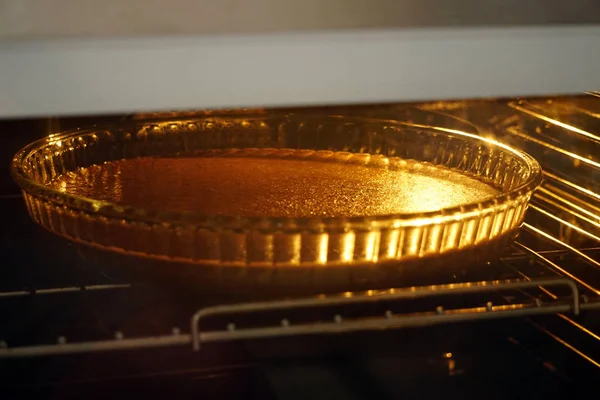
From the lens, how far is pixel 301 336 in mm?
714

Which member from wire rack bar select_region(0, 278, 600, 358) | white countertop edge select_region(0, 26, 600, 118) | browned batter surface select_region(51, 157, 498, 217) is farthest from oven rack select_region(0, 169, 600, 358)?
white countertop edge select_region(0, 26, 600, 118)

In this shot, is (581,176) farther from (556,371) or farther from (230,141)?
(230,141)

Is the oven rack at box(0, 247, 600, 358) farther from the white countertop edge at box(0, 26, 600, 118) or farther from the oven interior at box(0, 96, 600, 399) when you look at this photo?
the white countertop edge at box(0, 26, 600, 118)

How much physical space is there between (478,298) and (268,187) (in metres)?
0.28

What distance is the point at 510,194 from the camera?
698mm

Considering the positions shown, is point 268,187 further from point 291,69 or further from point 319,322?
point 291,69

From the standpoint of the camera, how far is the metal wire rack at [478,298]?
1.98ft

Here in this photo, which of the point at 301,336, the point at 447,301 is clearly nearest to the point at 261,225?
the point at 301,336

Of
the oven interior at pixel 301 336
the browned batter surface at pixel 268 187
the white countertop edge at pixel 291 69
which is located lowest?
the oven interior at pixel 301 336

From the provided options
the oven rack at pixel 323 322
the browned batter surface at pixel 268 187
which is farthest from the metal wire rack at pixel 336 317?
the browned batter surface at pixel 268 187

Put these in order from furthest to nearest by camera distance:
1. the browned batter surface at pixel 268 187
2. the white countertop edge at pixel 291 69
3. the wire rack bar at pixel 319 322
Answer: the browned batter surface at pixel 268 187, the wire rack bar at pixel 319 322, the white countertop edge at pixel 291 69

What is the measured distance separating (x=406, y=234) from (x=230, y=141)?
416 millimetres

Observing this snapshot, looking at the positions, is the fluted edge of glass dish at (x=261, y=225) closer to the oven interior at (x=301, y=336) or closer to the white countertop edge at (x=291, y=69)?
the oven interior at (x=301, y=336)

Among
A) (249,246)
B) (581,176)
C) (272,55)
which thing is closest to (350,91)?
(272,55)
